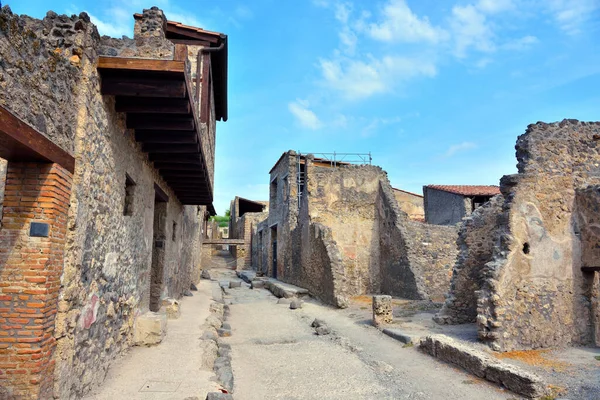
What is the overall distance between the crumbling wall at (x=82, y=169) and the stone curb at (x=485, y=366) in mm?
4843

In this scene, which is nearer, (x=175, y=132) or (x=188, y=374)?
(x=188, y=374)

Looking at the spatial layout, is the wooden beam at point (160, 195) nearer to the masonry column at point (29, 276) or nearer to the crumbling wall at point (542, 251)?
the masonry column at point (29, 276)

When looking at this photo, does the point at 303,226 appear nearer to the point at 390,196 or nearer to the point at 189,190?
the point at 390,196

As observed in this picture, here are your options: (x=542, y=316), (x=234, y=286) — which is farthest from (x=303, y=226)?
(x=542, y=316)

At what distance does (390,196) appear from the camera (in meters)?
15.8

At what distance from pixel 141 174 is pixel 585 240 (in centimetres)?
788

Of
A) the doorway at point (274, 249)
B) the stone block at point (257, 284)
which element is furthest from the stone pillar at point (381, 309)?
the doorway at point (274, 249)

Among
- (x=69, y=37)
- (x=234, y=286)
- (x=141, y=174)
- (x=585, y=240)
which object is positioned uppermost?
(x=69, y=37)

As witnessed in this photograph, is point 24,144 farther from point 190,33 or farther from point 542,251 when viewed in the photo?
point 190,33

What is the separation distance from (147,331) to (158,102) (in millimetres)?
3346

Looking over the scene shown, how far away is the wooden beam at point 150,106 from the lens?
450cm

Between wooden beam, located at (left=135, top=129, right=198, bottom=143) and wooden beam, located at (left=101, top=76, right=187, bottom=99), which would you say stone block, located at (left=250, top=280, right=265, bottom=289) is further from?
wooden beam, located at (left=101, top=76, right=187, bottom=99)

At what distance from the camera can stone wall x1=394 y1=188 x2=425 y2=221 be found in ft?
84.1

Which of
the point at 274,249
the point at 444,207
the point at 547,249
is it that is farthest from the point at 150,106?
the point at 444,207
